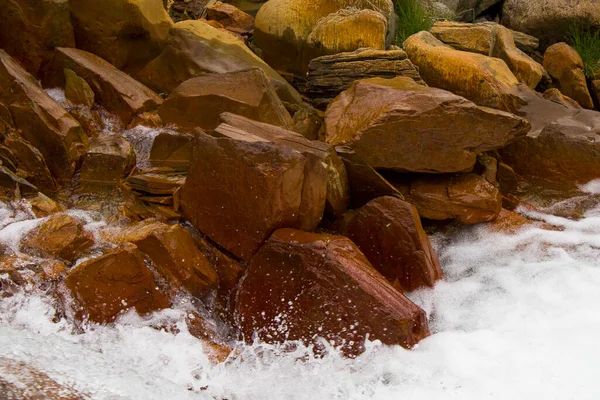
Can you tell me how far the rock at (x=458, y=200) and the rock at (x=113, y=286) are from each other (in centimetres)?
201

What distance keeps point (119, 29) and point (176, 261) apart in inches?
110

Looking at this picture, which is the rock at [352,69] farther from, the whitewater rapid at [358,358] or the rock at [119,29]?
the whitewater rapid at [358,358]

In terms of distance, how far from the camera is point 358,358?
9.96 feet

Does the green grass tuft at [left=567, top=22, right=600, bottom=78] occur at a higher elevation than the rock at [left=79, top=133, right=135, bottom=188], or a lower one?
lower

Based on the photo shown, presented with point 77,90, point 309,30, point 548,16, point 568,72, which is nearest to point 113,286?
point 77,90

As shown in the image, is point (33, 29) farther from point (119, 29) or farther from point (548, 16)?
point (548, 16)

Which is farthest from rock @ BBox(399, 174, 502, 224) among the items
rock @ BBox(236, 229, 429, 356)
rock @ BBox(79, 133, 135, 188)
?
rock @ BBox(79, 133, 135, 188)

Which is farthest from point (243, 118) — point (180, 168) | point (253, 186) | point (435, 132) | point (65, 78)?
point (65, 78)

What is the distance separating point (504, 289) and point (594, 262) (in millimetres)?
732

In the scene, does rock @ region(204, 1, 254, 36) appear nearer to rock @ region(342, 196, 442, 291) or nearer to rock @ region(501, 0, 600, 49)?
rock @ region(501, 0, 600, 49)

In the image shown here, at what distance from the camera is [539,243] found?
4.29m

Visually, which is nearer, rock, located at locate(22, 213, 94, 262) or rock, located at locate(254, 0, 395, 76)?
rock, located at locate(22, 213, 94, 262)

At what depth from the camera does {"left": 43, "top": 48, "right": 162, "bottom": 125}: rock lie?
4945 millimetres

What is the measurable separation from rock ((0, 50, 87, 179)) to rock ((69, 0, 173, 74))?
1.11 meters
